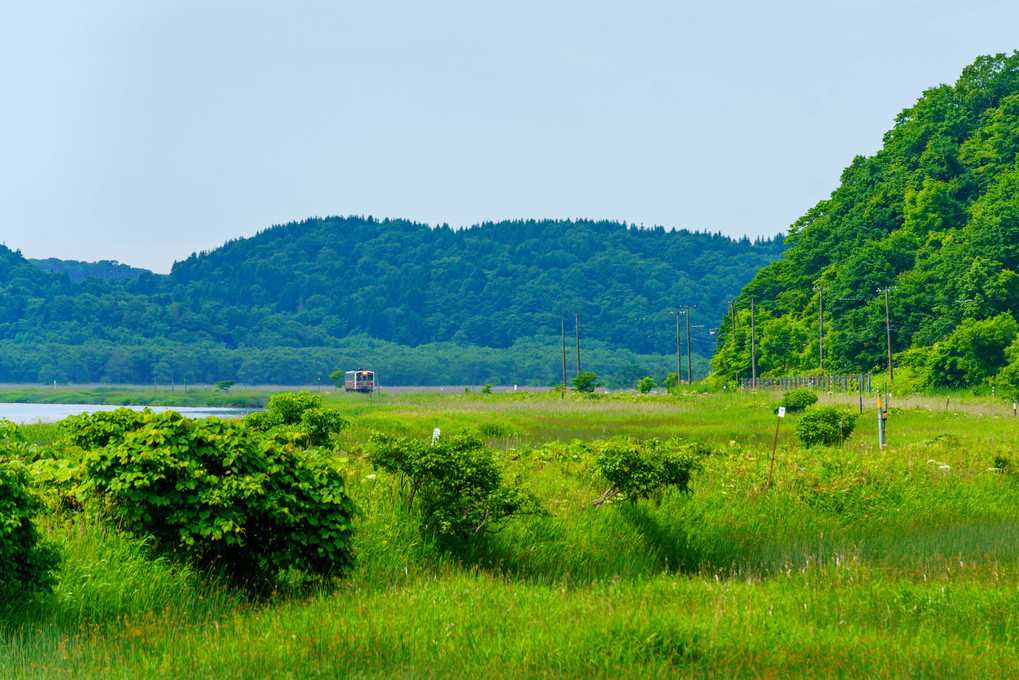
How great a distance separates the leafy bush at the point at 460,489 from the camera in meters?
11.3

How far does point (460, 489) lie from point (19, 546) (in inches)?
199

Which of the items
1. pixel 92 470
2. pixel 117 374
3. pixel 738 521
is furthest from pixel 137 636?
pixel 117 374

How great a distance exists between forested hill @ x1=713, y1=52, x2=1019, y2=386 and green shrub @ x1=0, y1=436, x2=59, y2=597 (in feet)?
218

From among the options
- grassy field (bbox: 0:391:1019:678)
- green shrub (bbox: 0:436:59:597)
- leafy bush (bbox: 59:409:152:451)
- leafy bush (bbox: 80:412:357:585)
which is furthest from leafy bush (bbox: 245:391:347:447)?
green shrub (bbox: 0:436:59:597)

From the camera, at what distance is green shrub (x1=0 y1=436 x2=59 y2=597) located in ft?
23.7

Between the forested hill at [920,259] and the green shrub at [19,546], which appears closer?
the green shrub at [19,546]

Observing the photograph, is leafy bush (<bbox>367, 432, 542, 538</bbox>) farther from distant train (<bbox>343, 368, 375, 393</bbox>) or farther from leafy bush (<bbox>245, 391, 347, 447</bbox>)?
distant train (<bbox>343, 368, 375, 393</bbox>)

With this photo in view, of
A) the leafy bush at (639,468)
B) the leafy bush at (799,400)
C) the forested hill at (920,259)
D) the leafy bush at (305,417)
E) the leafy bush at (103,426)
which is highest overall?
the forested hill at (920,259)

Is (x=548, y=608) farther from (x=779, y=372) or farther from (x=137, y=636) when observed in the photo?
(x=779, y=372)

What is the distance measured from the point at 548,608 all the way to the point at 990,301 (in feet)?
242

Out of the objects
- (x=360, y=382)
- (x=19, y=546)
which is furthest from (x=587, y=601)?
(x=360, y=382)

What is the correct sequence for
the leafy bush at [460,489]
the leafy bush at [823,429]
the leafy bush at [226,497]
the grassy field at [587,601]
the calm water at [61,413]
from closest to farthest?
the grassy field at [587,601] < the leafy bush at [226,497] < the leafy bush at [460,489] < the leafy bush at [823,429] < the calm water at [61,413]

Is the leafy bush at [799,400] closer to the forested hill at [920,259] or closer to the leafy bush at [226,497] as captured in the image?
the forested hill at [920,259]

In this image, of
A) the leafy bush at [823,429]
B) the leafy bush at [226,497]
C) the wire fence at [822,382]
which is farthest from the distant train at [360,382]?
the leafy bush at [226,497]
